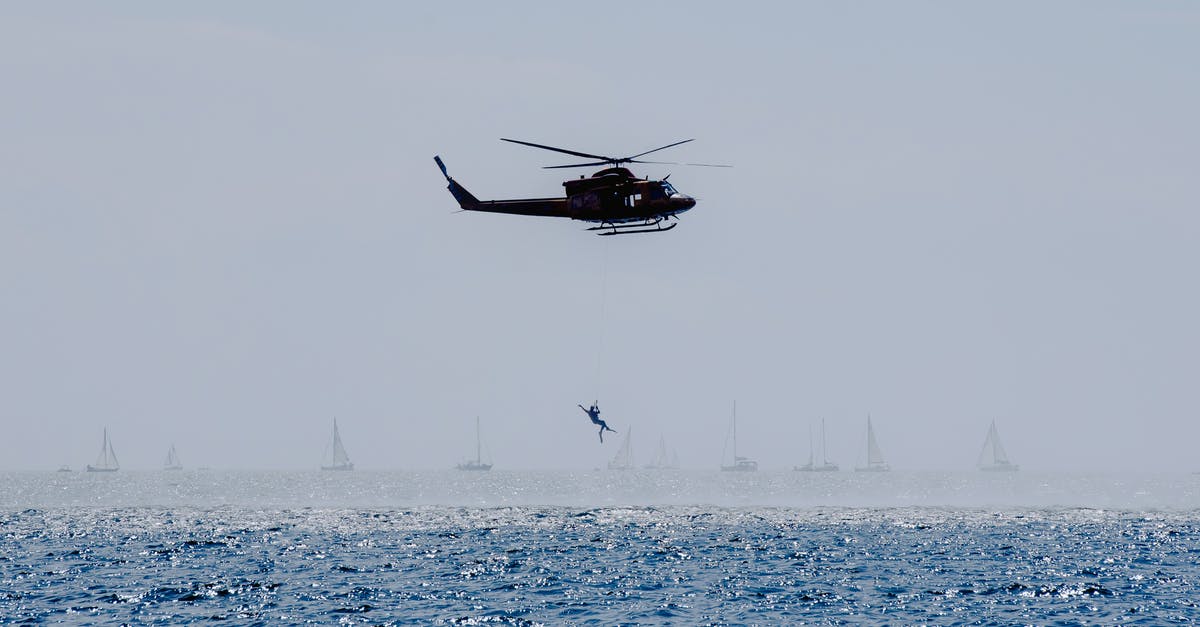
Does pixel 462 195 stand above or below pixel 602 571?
above

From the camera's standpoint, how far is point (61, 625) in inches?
1784

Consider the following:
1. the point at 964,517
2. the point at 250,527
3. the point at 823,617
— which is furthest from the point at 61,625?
the point at 964,517

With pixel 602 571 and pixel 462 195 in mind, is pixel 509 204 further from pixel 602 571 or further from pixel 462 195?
pixel 602 571

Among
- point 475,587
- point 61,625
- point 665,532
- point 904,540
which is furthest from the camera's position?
point 665,532

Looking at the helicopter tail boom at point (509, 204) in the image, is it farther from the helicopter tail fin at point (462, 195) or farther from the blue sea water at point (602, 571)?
the blue sea water at point (602, 571)

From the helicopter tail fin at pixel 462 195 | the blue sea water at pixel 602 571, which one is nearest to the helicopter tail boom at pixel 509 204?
the helicopter tail fin at pixel 462 195

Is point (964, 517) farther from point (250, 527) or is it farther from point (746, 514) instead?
point (250, 527)

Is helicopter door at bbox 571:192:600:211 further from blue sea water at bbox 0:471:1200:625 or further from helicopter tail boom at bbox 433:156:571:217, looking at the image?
blue sea water at bbox 0:471:1200:625

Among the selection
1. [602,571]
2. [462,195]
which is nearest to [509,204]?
[462,195]

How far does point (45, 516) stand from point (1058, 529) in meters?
77.7

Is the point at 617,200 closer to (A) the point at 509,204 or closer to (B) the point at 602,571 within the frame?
(A) the point at 509,204

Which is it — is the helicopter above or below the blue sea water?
above

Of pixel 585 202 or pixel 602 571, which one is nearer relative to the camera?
pixel 585 202

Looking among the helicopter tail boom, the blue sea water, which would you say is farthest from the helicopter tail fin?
the blue sea water
